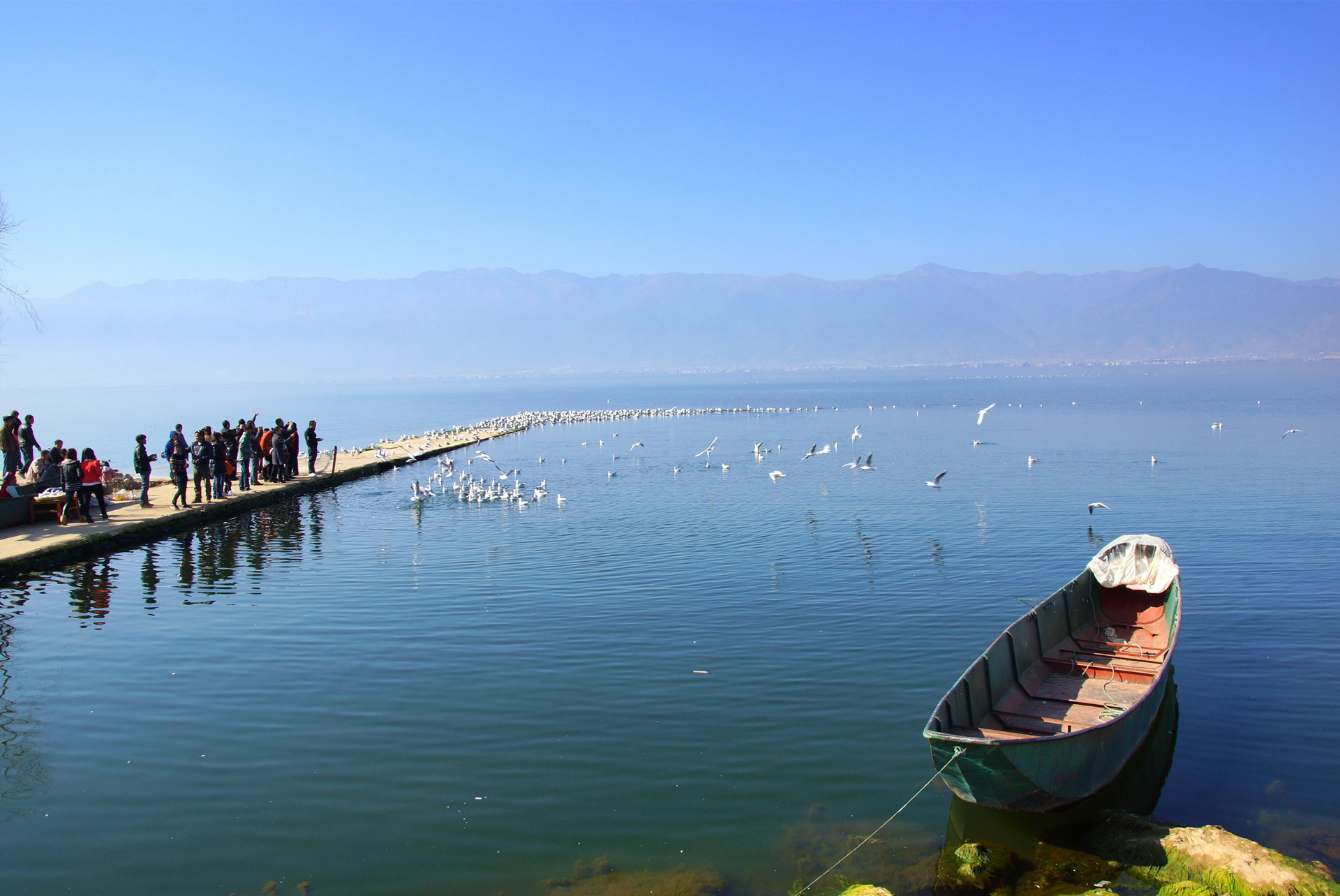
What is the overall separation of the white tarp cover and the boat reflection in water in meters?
4.42

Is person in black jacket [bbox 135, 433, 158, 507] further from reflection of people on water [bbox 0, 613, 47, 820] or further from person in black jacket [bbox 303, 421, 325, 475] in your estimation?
reflection of people on water [bbox 0, 613, 47, 820]

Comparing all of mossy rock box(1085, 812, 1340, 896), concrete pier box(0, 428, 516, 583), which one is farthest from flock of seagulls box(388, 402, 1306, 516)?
mossy rock box(1085, 812, 1340, 896)

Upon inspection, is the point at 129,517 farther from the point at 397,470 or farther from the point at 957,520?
the point at 957,520

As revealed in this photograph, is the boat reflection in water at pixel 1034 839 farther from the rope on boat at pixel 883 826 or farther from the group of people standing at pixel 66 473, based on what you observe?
the group of people standing at pixel 66 473

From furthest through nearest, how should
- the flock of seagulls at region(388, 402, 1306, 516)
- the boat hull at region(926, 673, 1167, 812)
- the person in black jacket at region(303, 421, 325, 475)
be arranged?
the person in black jacket at region(303, 421, 325, 475) < the flock of seagulls at region(388, 402, 1306, 516) < the boat hull at region(926, 673, 1167, 812)

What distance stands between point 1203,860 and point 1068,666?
167 inches

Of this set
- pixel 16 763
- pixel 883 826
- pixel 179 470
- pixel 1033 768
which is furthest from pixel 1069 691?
pixel 179 470

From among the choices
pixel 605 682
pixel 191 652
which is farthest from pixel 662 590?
pixel 191 652

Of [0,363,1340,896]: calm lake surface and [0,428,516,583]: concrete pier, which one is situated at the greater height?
[0,428,516,583]: concrete pier

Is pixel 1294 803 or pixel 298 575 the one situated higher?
pixel 298 575

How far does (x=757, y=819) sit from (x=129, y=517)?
20.4m

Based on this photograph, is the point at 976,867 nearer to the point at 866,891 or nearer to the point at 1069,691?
the point at 866,891

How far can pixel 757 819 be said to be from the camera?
8.84m

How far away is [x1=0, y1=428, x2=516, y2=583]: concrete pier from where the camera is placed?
19.1m
